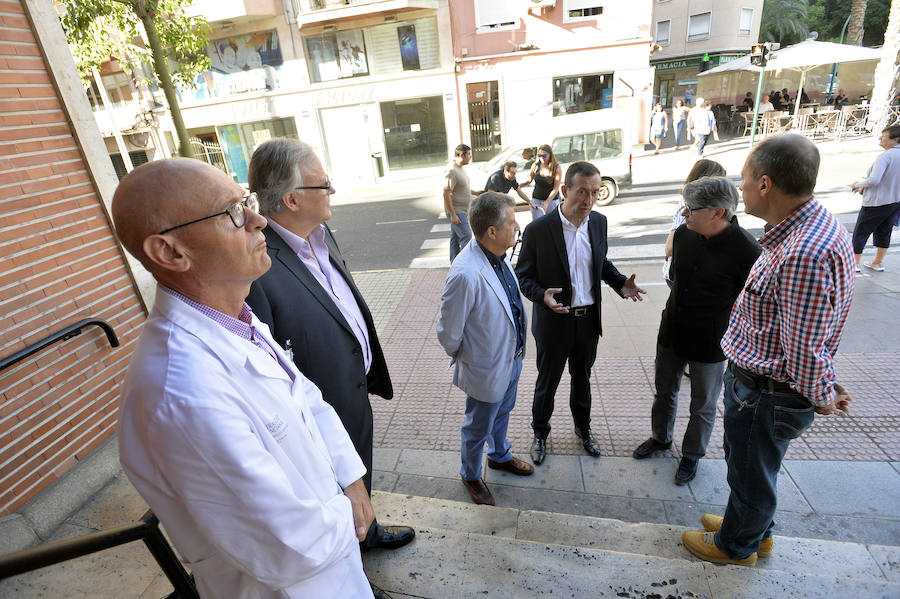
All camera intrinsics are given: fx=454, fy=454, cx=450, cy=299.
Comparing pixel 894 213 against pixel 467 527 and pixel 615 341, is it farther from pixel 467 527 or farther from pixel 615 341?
pixel 467 527

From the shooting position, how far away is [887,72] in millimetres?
15125

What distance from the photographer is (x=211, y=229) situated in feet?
4.23

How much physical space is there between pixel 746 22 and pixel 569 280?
3484 centimetres

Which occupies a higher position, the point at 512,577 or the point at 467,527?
the point at 512,577

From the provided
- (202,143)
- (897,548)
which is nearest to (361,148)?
(202,143)

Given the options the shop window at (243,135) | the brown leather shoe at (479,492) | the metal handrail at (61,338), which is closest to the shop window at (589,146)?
the brown leather shoe at (479,492)

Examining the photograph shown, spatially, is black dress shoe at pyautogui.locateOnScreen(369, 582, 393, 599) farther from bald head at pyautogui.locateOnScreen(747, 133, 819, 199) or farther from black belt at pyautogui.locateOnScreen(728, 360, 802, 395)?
bald head at pyautogui.locateOnScreen(747, 133, 819, 199)

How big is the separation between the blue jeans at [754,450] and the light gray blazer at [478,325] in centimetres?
123

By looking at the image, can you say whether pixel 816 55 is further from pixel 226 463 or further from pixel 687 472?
pixel 226 463

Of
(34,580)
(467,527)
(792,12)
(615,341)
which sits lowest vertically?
(615,341)

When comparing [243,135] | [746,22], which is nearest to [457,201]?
[243,135]

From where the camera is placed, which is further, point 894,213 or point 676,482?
point 894,213

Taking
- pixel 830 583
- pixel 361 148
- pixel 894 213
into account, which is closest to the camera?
pixel 830 583

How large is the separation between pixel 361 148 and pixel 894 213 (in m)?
17.5
